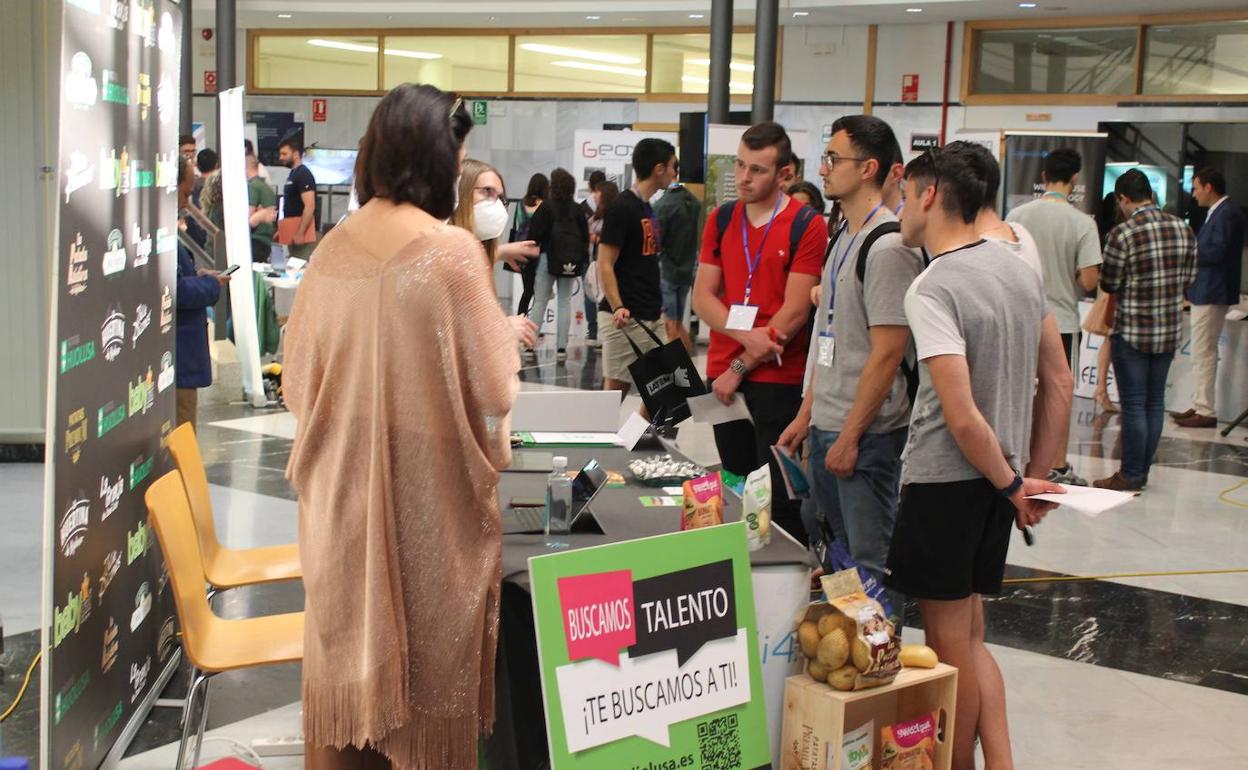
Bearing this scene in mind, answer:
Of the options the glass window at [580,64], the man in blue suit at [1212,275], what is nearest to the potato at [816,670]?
the man in blue suit at [1212,275]

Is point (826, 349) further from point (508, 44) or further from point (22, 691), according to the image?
point (508, 44)

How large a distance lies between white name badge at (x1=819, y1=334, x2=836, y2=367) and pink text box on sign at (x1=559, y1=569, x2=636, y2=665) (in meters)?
1.15

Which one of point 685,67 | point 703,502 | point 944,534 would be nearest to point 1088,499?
point 944,534

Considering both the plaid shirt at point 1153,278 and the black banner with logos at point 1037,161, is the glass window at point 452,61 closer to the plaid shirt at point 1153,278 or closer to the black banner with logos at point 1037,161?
the black banner with logos at point 1037,161

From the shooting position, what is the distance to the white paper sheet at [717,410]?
4160mm

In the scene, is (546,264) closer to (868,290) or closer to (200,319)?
(200,319)

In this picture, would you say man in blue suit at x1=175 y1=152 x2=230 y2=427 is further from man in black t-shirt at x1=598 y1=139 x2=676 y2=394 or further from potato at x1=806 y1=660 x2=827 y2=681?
potato at x1=806 y1=660 x2=827 y2=681

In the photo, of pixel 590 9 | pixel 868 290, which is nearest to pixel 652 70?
pixel 590 9

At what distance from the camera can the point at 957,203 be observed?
112 inches

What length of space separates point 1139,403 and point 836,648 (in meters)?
4.60

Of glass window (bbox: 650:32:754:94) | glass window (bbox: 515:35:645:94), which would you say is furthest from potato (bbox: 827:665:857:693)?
glass window (bbox: 515:35:645:94)

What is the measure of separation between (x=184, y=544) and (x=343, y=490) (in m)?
0.93

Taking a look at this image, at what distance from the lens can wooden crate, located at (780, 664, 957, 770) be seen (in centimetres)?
272

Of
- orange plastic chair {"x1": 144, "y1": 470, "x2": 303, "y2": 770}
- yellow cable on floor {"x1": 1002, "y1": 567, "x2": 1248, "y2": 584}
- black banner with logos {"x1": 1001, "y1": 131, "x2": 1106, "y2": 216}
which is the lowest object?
yellow cable on floor {"x1": 1002, "y1": 567, "x2": 1248, "y2": 584}
